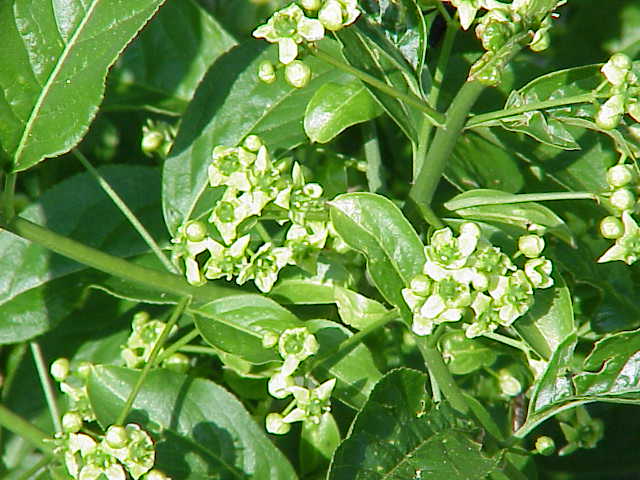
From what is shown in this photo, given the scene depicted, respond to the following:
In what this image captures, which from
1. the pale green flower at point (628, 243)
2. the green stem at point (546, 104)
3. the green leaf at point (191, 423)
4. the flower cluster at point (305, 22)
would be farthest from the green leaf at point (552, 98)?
the green leaf at point (191, 423)

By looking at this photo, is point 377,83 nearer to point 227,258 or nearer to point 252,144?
point 252,144

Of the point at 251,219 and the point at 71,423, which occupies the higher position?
the point at 251,219

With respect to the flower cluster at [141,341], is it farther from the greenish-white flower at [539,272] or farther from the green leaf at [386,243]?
the greenish-white flower at [539,272]

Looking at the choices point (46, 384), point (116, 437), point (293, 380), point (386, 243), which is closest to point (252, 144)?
point (386, 243)

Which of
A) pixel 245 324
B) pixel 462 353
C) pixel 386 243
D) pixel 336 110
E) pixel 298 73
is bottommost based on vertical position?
pixel 462 353

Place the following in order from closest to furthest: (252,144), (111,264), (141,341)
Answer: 1. (252,144)
2. (111,264)
3. (141,341)

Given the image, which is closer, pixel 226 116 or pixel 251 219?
pixel 251 219

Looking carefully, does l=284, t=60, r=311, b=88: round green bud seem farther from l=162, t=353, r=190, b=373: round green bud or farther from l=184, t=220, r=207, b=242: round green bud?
l=162, t=353, r=190, b=373: round green bud

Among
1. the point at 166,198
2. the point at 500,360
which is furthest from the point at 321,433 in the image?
the point at 166,198
